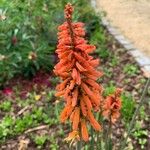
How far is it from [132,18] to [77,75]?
568cm

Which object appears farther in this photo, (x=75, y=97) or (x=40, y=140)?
(x=40, y=140)

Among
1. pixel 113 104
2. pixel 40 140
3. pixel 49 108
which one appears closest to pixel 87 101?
pixel 113 104

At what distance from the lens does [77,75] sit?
217 centimetres

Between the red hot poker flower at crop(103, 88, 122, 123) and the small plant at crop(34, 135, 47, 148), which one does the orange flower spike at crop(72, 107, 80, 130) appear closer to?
the red hot poker flower at crop(103, 88, 122, 123)

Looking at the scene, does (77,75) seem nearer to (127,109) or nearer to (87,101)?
(87,101)

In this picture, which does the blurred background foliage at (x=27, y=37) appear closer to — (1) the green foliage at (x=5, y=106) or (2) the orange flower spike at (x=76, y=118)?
(1) the green foliage at (x=5, y=106)

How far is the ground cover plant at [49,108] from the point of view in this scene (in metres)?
4.52

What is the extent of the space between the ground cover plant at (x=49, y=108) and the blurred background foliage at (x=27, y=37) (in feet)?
0.47

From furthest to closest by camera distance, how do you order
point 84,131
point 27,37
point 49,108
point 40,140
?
point 27,37, point 49,108, point 40,140, point 84,131

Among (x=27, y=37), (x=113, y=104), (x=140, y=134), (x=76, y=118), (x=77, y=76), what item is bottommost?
(x=140, y=134)

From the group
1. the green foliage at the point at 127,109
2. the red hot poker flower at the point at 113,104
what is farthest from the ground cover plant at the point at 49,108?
the red hot poker flower at the point at 113,104

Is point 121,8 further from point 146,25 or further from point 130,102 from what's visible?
point 130,102

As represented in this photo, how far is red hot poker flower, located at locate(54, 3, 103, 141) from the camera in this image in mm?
2125

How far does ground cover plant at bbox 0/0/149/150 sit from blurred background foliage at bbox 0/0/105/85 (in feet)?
0.47
